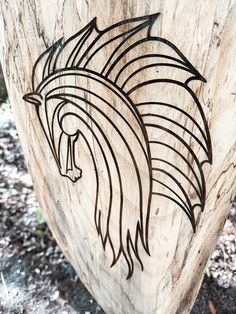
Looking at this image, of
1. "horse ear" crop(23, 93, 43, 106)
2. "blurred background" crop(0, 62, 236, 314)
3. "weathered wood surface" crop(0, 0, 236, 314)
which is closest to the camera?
"weathered wood surface" crop(0, 0, 236, 314)

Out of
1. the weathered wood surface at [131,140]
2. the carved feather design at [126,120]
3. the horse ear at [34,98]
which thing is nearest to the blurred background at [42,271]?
the weathered wood surface at [131,140]

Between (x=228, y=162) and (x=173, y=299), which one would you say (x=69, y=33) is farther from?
(x=173, y=299)

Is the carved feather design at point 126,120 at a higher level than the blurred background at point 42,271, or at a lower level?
higher

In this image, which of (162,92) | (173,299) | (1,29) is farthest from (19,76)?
(173,299)

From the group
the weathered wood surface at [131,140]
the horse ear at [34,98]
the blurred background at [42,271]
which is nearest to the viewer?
the weathered wood surface at [131,140]

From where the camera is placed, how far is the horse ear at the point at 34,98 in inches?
43.7

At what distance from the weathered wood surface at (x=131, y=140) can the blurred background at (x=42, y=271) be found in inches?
10.8

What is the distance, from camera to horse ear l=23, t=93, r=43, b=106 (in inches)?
43.7

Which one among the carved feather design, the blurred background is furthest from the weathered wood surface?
the blurred background

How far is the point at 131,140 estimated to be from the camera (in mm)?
1001

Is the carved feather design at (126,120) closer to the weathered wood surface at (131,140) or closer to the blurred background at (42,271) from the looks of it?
the weathered wood surface at (131,140)

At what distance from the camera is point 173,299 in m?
1.31

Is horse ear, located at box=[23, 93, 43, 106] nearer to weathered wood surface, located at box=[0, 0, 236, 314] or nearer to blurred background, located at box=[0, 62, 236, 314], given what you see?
weathered wood surface, located at box=[0, 0, 236, 314]

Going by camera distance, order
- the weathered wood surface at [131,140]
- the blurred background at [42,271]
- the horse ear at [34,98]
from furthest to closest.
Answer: the blurred background at [42,271] → the horse ear at [34,98] → the weathered wood surface at [131,140]
